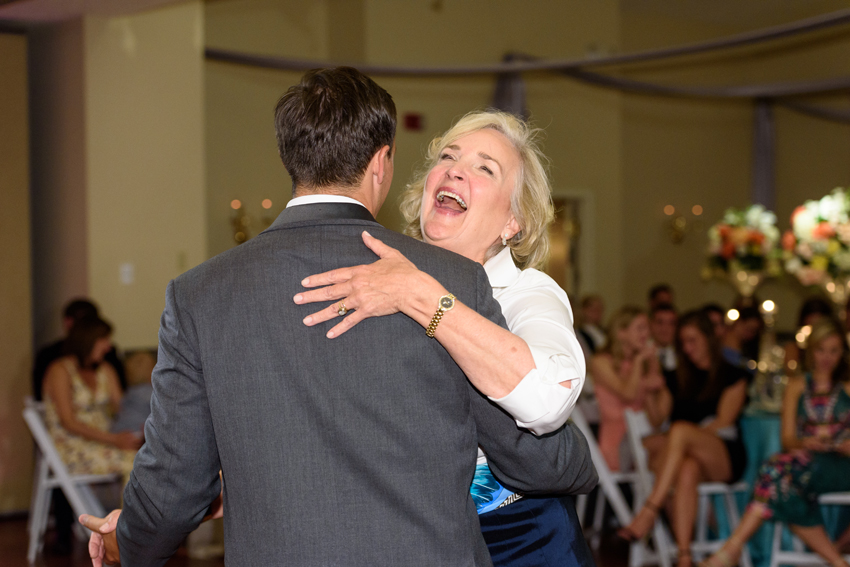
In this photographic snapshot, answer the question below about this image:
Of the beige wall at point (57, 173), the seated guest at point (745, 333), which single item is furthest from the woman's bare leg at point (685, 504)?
the beige wall at point (57, 173)

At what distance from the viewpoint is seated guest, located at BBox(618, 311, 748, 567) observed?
4.48 m

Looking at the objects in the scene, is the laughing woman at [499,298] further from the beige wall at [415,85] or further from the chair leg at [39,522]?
the beige wall at [415,85]

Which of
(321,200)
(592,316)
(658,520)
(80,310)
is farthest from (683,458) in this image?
(321,200)

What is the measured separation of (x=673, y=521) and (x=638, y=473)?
0.37 metres

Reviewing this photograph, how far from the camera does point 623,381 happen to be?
522 centimetres

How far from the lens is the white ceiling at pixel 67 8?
556 centimetres

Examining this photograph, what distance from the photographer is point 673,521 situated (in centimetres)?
454

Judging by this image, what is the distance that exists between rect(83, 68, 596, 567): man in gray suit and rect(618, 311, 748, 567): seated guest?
11.0ft

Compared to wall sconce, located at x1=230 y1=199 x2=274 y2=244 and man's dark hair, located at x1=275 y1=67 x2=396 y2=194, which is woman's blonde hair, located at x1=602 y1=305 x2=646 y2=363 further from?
man's dark hair, located at x1=275 y1=67 x2=396 y2=194

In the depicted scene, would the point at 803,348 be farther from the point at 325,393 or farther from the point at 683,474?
the point at 325,393

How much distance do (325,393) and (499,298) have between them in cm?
55

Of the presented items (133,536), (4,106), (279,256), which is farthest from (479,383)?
(4,106)

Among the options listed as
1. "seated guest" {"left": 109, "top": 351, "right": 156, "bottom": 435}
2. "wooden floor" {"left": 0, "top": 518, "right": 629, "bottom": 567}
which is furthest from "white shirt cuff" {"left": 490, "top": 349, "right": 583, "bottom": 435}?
"seated guest" {"left": 109, "top": 351, "right": 156, "bottom": 435}

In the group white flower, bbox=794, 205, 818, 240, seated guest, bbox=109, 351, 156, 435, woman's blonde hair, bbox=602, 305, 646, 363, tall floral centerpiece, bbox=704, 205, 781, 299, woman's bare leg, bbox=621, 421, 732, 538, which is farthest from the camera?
tall floral centerpiece, bbox=704, 205, 781, 299
